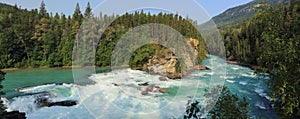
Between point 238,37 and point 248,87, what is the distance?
1372cm

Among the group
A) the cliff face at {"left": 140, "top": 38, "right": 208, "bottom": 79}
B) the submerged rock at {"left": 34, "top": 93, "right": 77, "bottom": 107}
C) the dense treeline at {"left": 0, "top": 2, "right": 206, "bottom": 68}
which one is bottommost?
the submerged rock at {"left": 34, "top": 93, "right": 77, "bottom": 107}

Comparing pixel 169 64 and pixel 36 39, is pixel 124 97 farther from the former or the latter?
pixel 36 39

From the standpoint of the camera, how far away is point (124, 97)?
760cm

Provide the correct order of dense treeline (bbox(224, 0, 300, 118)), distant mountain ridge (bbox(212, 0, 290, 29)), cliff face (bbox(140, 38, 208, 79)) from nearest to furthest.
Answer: dense treeline (bbox(224, 0, 300, 118)) → distant mountain ridge (bbox(212, 0, 290, 29)) → cliff face (bbox(140, 38, 208, 79))

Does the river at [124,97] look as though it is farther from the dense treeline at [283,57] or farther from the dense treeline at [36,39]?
the dense treeline at [36,39]

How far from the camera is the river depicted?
21.1 ft

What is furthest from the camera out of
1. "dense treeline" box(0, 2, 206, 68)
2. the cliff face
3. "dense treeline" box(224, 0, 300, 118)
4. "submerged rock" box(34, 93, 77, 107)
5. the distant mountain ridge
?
"dense treeline" box(0, 2, 206, 68)

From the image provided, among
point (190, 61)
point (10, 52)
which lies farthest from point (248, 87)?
point (10, 52)

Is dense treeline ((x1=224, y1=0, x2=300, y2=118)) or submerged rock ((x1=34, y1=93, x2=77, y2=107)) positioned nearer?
dense treeline ((x1=224, y1=0, x2=300, y2=118))

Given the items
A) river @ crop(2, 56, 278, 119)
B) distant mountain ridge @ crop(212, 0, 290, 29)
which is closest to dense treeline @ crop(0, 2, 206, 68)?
river @ crop(2, 56, 278, 119)

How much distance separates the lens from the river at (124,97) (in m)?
6.44

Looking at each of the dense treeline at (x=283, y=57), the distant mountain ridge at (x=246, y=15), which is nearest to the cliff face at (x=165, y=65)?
the distant mountain ridge at (x=246, y=15)

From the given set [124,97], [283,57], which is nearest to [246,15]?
[124,97]

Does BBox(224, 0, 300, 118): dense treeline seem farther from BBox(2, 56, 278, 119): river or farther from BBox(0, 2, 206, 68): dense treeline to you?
BBox(0, 2, 206, 68): dense treeline
